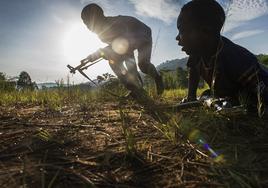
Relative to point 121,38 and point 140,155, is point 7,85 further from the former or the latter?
point 140,155

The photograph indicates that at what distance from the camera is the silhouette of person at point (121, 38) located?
16.9 ft

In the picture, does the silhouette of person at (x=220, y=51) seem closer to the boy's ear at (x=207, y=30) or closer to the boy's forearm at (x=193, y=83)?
the boy's ear at (x=207, y=30)

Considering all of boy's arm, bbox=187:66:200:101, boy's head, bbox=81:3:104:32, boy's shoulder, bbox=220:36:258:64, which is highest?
boy's head, bbox=81:3:104:32

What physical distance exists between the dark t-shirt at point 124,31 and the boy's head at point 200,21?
8.89 feet

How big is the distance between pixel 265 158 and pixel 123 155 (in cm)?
62

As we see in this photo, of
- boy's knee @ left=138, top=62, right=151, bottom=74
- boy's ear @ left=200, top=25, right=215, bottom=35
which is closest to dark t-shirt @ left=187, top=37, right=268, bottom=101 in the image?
boy's ear @ left=200, top=25, right=215, bottom=35

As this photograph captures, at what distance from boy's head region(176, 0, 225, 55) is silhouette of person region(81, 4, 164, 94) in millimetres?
2512

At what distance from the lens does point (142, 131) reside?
1915 mm

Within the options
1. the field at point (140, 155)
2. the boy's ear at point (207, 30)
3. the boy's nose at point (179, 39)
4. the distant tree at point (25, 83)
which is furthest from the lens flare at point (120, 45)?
the field at point (140, 155)

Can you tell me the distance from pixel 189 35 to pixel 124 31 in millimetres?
2907

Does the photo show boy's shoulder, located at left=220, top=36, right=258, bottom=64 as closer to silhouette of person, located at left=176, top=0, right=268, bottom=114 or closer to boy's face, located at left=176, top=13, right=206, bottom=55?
silhouette of person, located at left=176, top=0, right=268, bottom=114

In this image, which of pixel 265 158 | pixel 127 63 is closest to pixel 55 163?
pixel 265 158

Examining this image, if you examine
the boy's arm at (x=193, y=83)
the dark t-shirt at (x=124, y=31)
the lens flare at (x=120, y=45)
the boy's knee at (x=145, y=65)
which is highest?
the dark t-shirt at (x=124, y=31)

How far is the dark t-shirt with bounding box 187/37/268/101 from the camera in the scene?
7.82ft
